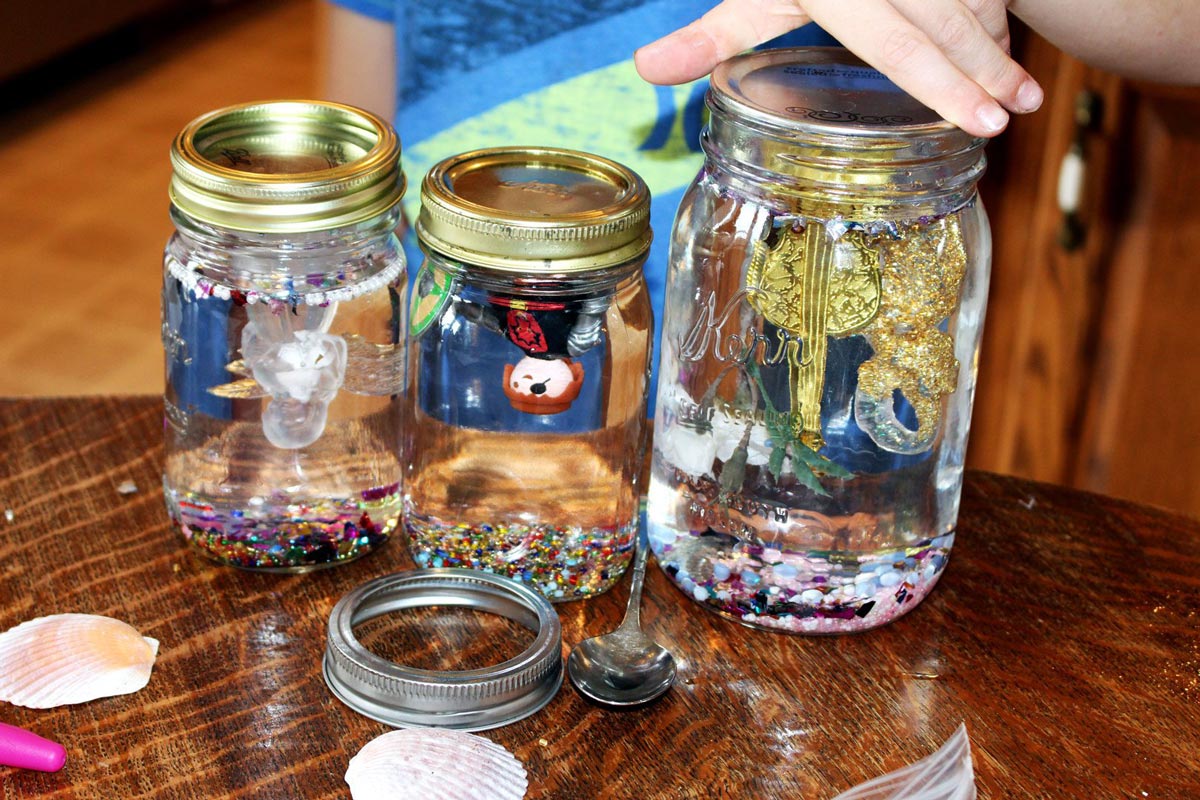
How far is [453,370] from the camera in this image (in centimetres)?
60

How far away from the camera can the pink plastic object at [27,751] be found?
0.50 metres

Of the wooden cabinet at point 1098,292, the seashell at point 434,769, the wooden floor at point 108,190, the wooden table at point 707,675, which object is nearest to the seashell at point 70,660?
the wooden table at point 707,675

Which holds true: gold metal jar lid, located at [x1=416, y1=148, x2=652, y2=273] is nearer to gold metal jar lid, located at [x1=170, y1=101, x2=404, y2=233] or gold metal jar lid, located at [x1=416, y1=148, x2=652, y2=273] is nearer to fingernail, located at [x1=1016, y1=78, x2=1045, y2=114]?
gold metal jar lid, located at [x1=170, y1=101, x2=404, y2=233]

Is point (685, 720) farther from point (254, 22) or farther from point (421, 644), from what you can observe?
point (254, 22)

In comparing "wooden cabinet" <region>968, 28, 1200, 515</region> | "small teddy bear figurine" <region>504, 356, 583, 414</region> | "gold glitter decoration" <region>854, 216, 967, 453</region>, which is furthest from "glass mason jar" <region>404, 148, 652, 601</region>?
"wooden cabinet" <region>968, 28, 1200, 515</region>

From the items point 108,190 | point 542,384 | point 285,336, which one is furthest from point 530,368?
point 108,190

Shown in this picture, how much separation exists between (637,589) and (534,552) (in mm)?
55

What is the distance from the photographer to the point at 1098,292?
1304 millimetres

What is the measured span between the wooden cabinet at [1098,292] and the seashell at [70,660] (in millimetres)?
1006

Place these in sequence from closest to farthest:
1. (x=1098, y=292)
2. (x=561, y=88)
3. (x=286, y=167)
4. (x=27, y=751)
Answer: (x=27, y=751) < (x=286, y=167) < (x=561, y=88) < (x=1098, y=292)

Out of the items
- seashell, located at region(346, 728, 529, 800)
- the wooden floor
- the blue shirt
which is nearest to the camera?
seashell, located at region(346, 728, 529, 800)

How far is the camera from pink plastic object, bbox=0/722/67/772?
50 centimetres

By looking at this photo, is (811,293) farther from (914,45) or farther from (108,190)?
(108,190)

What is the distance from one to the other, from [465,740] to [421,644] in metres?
0.07
